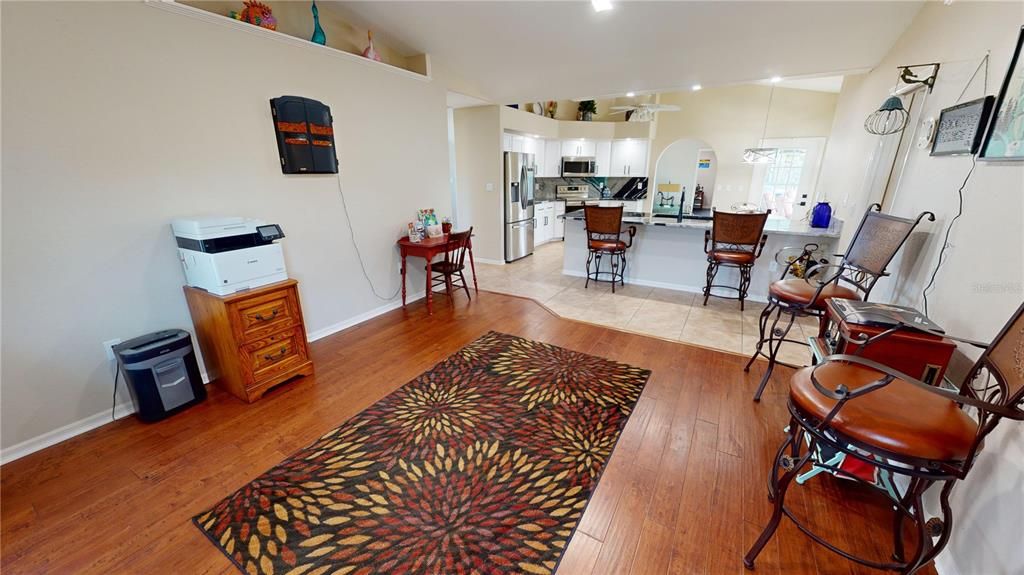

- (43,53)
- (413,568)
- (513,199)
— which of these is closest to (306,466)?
(413,568)

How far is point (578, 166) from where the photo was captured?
24.2ft

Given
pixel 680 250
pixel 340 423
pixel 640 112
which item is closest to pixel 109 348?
pixel 340 423

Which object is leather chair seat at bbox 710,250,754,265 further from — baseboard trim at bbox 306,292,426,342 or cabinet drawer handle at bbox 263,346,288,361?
cabinet drawer handle at bbox 263,346,288,361

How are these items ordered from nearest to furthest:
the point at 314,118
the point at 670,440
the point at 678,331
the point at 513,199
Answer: the point at 670,440 < the point at 314,118 < the point at 678,331 < the point at 513,199

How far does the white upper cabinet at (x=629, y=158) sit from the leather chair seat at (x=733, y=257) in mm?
4077

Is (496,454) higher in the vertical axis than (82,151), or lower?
lower

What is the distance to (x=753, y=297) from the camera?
168 inches

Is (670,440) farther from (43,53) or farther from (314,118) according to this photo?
(43,53)

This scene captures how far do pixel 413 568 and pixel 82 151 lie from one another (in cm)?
272

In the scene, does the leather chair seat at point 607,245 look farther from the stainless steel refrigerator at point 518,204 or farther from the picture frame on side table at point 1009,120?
the picture frame on side table at point 1009,120

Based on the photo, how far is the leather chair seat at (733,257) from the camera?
3.67m

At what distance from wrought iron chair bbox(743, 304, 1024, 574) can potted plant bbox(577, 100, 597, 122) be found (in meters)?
6.96

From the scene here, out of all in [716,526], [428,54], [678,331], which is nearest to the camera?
[716,526]

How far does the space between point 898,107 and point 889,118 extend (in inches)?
12.8
